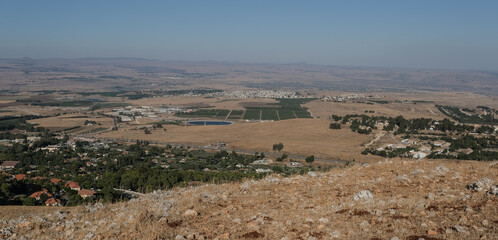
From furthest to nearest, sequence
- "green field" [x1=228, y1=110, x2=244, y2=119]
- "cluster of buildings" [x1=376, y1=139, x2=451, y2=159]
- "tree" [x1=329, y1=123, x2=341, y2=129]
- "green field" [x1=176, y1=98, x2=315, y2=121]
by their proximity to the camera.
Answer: "green field" [x1=176, y1=98, x2=315, y2=121] → "green field" [x1=228, y1=110, x2=244, y2=119] → "tree" [x1=329, y1=123, x2=341, y2=129] → "cluster of buildings" [x1=376, y1=139, x2=451, y2=159]

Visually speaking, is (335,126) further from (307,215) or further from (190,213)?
(190,213)

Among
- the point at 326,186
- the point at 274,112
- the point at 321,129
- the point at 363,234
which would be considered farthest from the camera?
the point at 274,112

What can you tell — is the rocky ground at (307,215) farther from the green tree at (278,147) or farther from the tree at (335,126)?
the tree at (335,126)

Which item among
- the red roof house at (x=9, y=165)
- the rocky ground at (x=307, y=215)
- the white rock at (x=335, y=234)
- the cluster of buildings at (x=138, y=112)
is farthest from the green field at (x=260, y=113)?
the white rock at (x=335, y=234)

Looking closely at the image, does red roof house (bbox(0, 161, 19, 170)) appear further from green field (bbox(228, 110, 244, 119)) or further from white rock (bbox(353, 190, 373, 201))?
green field (bbox(228, 110, 244, 119))

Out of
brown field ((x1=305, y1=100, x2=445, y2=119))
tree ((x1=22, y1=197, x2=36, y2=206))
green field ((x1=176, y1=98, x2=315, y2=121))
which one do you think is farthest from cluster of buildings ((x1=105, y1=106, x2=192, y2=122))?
tree ((x1=22, y1=197, x2=36, y2=206))

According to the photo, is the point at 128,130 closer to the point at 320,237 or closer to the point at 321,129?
the point at 321,129

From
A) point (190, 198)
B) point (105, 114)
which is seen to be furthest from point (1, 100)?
point (190, 198)
